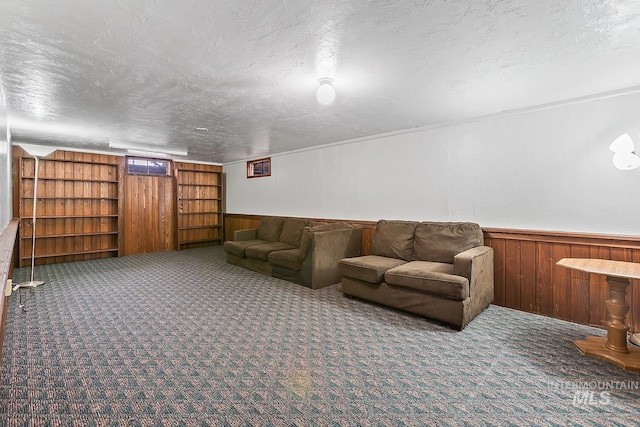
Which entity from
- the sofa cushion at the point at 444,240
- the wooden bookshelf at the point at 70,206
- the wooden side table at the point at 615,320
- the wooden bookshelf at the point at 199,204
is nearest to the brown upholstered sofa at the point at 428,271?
the sofa cushion at the point at 444,240

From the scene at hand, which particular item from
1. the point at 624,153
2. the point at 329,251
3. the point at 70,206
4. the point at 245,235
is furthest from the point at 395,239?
the point at 70,206

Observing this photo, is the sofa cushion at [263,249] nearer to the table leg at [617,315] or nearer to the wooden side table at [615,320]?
the wooden side table at [615,320]

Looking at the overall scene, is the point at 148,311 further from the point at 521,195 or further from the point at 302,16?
the point at 521,195

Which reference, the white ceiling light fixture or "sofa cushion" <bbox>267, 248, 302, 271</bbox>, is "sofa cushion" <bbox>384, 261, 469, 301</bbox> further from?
the white ceiling light fixture

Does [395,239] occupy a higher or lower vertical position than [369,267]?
higher

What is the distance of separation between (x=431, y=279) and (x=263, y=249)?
294 centimetres

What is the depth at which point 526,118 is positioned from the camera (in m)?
3.46

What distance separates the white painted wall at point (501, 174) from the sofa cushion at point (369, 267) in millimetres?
1004

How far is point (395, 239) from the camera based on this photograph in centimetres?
416

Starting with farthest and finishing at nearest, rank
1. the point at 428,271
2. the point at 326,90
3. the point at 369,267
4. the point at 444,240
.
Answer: the point at 444,240 → the point at 369,267 → the point at 428,271 → the point at 326,90

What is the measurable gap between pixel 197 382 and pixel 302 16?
7.79 ft

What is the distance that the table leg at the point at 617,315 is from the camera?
2.36 meters

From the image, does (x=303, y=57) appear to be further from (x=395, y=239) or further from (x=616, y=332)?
(x=616, y=332)

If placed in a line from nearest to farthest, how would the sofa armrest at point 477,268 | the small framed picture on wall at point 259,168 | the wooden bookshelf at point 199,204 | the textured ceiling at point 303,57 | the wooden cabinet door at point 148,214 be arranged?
1. the textured ceiling at point 303,57
2. the sofa armrest at point 477,268
3. the wooden cabinet door at point 148,214
4. the small framed picture on wall at point 259,168
5. the wooden bookshelf at point 199,204
